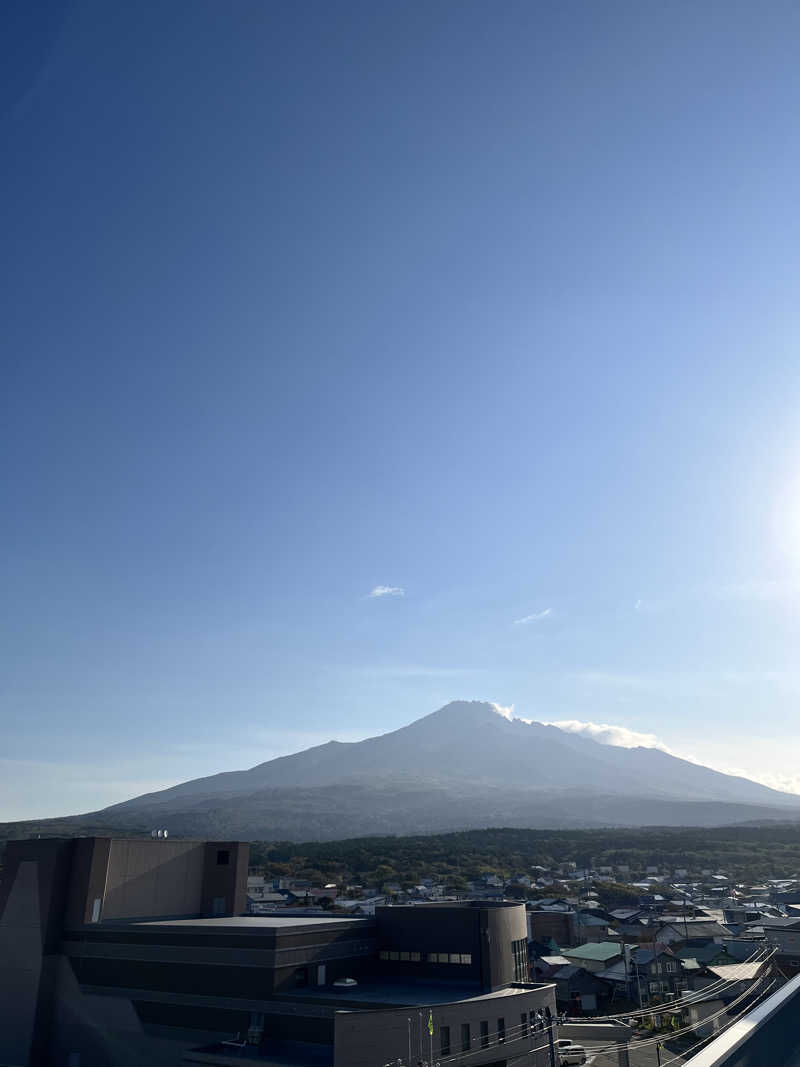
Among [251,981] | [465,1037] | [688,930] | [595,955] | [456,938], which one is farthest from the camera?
[688,930]

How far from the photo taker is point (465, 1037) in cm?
2947

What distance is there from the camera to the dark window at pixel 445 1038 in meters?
28.5

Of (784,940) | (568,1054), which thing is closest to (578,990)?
(568,1054)

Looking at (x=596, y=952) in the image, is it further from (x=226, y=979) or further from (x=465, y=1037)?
(x=226, y=979)

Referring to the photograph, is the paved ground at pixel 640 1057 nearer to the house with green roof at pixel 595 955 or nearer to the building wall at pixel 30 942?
the house with green roof at pixel 595 955

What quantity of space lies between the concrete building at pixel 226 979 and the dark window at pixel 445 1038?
0.14ft

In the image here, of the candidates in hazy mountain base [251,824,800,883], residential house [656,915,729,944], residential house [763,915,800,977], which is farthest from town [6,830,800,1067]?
hazy mountain base [251,824,800,883]

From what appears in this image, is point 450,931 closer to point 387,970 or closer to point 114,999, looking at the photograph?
point 387,970

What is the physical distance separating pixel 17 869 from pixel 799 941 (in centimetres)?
4125

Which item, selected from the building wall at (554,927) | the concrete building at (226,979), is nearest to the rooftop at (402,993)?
the concrete building at (226,979)

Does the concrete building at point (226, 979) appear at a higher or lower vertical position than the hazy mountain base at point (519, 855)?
higher

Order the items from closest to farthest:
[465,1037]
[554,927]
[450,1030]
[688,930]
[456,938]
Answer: [450,1030], [465,1037], [456,938], [688,930], [554,927]

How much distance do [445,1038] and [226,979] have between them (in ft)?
34.1

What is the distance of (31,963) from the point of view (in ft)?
118
